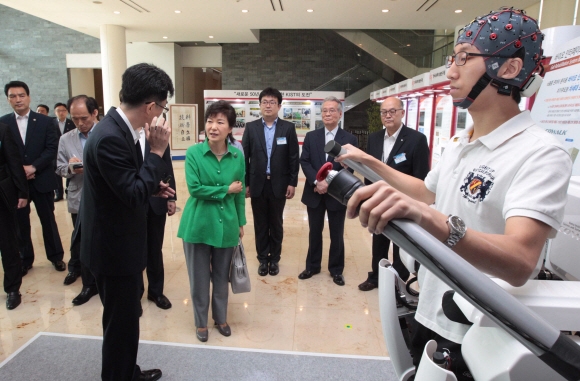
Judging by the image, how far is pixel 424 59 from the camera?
11945 millimetres

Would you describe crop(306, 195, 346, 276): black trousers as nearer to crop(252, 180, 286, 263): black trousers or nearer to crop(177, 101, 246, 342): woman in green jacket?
crop(252, 180, 286, 263): black trousers

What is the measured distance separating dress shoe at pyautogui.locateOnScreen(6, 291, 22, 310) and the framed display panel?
28.1ft

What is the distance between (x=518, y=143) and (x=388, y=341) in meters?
0.62

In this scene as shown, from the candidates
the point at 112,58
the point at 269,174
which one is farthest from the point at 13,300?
the point at 112,58

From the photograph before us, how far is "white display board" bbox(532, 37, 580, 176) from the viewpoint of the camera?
2160 mm

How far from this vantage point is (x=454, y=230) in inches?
27.6

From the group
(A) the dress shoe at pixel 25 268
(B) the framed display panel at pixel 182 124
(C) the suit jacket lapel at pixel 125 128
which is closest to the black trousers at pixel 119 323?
(C) the suit jacket lapel at pixel 125 128

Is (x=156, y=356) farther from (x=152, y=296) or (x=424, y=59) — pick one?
(x=424, y=59)

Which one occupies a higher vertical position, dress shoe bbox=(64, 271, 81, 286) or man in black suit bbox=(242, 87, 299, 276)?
man in black suit bbox=(242, 87, 299, 276)

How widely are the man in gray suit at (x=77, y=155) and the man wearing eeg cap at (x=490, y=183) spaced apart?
2.81 meters

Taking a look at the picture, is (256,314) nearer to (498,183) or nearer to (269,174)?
(269,174)

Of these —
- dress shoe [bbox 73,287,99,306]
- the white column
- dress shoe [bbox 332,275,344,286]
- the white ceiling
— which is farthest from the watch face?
the white column

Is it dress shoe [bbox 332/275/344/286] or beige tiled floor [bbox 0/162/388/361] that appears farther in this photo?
dress shoe [bbox 332/275/344/286]

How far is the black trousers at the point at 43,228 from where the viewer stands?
3671 millimetres
